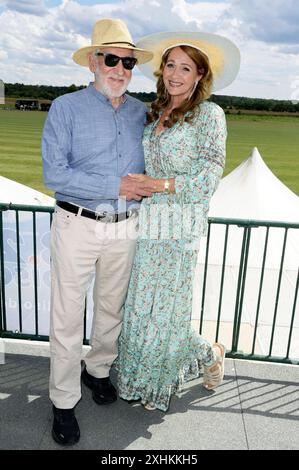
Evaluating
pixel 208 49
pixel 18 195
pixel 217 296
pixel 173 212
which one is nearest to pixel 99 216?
pixel 173 212

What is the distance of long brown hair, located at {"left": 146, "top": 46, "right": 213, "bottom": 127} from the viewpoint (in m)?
2.68

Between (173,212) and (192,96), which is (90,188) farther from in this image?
(192,96)

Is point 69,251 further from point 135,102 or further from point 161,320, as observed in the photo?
point 135,102

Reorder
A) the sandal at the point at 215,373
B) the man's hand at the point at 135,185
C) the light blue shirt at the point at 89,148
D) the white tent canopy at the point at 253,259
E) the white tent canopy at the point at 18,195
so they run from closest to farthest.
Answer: the light blue shirt at the point at 89,148
the man's hand at the point at 135,185
the sandal at the point at 215,373
the white tent canopy at the point at 253,259
the white tent canopy at the point at 18,195

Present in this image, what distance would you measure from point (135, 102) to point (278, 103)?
376 ft

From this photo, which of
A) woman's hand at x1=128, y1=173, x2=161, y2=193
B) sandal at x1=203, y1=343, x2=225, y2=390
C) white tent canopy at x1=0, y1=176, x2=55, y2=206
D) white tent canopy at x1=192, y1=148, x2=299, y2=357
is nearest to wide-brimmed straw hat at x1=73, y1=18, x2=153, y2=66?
woman's hand at x1=128, y1=173, x2=161, y2=193

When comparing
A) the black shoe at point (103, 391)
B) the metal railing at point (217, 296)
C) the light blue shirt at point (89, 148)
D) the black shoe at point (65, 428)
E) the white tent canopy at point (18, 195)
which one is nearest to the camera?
the light blue shirt at point (89, 148)

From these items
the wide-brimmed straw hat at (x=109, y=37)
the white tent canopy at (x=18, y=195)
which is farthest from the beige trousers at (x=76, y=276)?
the white tent canopy at (x=18, y=195)

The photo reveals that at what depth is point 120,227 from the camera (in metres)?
2.82

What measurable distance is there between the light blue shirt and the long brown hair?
0.19 m

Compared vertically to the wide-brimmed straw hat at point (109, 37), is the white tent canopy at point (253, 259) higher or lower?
lower

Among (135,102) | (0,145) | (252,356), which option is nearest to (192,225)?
(135,102)

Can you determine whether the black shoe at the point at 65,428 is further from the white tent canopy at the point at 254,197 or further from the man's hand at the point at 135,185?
the white tent canopy at the point at 254,197

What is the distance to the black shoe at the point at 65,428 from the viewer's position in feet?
9.14
